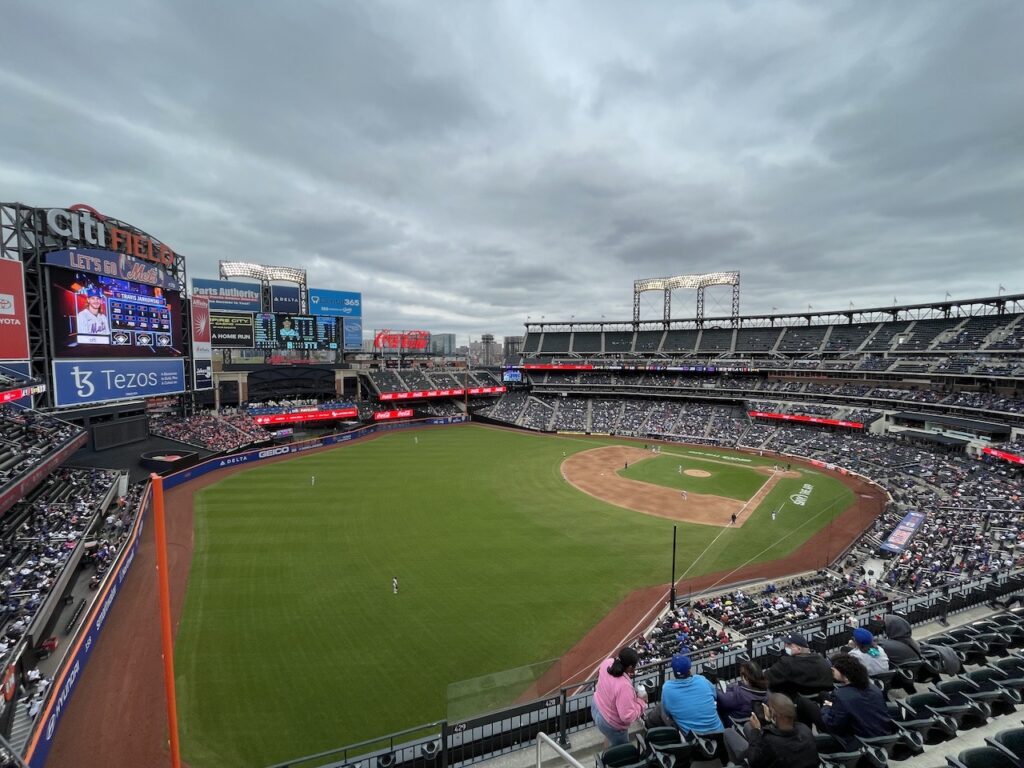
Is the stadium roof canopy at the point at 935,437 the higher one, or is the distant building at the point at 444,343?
the distant building at the point at 444,343

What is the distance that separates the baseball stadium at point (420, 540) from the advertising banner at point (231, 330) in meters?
0.32

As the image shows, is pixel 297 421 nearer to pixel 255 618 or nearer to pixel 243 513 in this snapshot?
pixel 243 513

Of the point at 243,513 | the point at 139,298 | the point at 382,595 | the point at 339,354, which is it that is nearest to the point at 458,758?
the point at 382,595

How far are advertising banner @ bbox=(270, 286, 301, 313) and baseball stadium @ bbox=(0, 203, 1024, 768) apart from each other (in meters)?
0.37

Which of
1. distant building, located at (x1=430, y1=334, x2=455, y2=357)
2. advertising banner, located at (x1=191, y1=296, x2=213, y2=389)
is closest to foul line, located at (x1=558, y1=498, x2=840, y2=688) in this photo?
advertising banner, located at (x1=191, y1=296, x2=213, y2=389)

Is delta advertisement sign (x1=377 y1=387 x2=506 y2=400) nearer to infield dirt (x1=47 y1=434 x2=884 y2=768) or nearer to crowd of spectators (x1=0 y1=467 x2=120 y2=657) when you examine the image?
infield dirt (x1=47 y1=434 x2=884 y2=768)

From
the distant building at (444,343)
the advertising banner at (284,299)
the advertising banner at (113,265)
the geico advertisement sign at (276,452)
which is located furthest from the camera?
the distant building at (444,343)

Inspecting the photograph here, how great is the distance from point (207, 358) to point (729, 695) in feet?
170

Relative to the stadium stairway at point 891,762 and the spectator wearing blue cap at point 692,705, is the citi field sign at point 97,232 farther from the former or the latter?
the spectator wearing blue cap at point 692,705

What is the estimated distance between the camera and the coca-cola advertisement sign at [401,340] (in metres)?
77.7

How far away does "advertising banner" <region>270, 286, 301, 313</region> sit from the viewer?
206 ft

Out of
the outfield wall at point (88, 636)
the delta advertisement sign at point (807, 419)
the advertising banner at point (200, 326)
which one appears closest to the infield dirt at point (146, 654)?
the outfield wall at point (88, 636)

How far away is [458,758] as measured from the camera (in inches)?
346

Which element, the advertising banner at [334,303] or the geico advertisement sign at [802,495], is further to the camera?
the advertising banner at [334,303]
